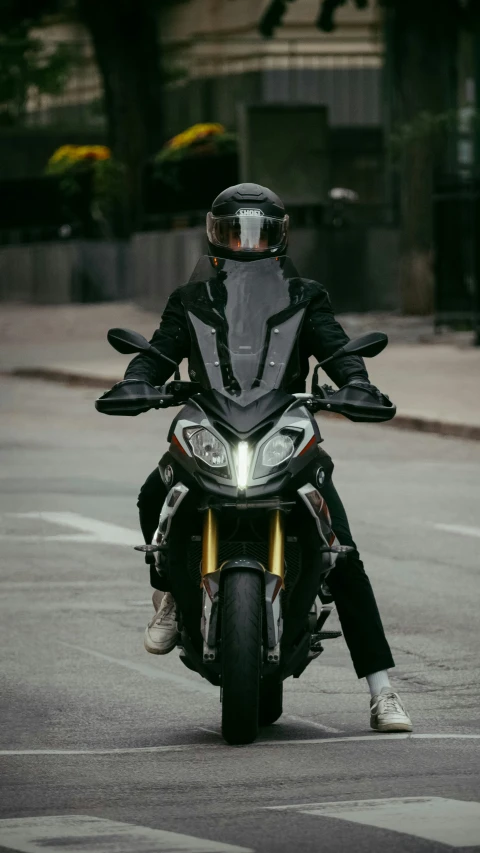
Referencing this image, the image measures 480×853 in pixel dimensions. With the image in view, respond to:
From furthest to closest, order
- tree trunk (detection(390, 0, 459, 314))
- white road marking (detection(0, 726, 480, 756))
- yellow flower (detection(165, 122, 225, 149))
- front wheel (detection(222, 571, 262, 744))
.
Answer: yellow flower (detection(165, 122, 225, 149)) < tree trunk (detection(390, 0, 459, 314)) < white road marking (detection(0, 726, 480, 756)) < front wheel (detection(222, 571, 262, 744))

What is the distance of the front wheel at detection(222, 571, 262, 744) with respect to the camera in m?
6.81

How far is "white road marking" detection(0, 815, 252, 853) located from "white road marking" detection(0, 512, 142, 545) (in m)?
6.76

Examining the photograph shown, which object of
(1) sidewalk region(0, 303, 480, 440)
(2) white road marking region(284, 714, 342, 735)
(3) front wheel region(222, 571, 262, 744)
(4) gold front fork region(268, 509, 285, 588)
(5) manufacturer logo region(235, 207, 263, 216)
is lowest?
(1) sidewalk region(0, 303, 480, 440)

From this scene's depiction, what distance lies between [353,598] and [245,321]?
1.01 meters

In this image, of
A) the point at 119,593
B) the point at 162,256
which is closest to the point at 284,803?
the point at 119,593

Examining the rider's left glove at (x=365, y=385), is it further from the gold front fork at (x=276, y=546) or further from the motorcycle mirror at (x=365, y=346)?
the gold front fork at (x=276, y=546)

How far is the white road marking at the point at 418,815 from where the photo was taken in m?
5.42

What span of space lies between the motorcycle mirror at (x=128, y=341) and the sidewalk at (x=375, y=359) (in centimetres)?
1177

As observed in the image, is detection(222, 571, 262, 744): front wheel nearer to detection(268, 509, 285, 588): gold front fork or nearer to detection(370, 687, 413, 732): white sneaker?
detection(268, 509, 285, 588): gold front fork

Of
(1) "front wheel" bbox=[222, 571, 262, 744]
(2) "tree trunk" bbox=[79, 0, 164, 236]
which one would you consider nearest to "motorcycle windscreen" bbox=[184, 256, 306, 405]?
(1) "front wheel" bbox=[222, 571, 262, 744]

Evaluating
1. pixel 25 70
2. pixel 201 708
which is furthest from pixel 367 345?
pixel 25 70

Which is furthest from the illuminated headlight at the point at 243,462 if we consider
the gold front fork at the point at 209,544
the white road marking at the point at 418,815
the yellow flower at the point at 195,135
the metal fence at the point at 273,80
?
the metal fence at the point at 273,80

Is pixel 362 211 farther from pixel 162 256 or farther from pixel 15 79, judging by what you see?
pixel 15 79

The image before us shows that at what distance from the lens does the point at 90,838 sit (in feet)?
17.9
